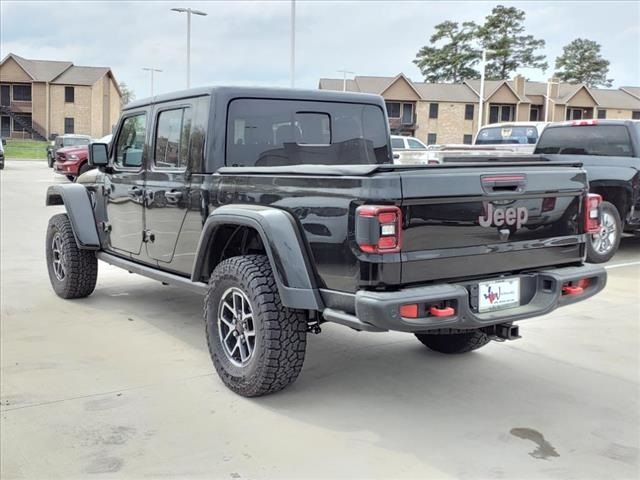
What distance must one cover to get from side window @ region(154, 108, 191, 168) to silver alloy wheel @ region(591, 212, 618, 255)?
19.2 ft

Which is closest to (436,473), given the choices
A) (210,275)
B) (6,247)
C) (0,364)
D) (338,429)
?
(338,429)

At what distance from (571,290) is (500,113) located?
57.1 meters

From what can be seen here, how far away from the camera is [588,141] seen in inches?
372

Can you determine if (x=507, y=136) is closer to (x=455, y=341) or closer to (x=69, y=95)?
(x=455, y=341)

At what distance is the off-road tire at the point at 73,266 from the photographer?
6238 mm

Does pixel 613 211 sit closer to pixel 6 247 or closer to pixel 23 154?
pixel 6 247

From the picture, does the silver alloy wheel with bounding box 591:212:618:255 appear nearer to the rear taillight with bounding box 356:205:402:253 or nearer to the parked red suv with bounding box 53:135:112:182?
the rear taillight with bounding box 356:205:402:253

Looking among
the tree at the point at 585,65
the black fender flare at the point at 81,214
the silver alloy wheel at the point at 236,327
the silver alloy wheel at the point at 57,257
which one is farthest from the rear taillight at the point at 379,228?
the tree at the point at 585,65

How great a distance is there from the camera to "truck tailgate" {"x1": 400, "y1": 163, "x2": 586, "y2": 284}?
3314 millimetres

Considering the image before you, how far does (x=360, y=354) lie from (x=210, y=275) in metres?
1.26

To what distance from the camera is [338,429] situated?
361 centimetres

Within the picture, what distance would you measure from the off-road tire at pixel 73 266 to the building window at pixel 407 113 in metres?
51.6

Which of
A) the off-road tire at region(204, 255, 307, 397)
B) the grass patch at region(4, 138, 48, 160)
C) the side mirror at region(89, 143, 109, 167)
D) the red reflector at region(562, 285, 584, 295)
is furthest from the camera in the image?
the grass patch at region(4, 138, 48, 160)

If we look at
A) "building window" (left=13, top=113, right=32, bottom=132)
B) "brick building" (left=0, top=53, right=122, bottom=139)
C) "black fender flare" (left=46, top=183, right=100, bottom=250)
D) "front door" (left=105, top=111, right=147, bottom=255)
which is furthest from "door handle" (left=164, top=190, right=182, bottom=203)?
"building window" (left=13, top=113, right=32, bottom=132)
